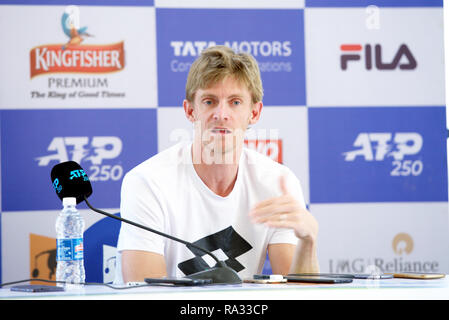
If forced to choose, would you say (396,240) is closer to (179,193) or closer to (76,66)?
(179,193)

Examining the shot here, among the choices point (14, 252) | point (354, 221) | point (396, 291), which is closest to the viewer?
point (396, 291)

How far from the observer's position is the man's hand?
1.37m

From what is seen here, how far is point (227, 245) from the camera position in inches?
69.4

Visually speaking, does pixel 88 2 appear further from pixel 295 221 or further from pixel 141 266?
pixel 295 221

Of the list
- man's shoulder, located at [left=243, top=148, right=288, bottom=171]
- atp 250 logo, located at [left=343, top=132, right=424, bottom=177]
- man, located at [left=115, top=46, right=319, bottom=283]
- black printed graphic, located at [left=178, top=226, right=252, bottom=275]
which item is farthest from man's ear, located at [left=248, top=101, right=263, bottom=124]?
atp 250 logo, located at [left=343, top=132, right=424, bottom=177]

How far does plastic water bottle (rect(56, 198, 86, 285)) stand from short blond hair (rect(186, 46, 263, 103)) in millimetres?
571

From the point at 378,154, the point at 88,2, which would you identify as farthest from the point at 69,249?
the point at 378,154

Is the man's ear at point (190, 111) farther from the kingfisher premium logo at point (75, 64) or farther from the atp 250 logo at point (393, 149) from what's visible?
the atp 250 logo at point (393, 149)

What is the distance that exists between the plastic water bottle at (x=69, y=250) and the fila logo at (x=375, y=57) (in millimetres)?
1570

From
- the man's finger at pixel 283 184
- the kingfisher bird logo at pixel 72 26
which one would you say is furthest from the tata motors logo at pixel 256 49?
the man's finger at pixel 283 184

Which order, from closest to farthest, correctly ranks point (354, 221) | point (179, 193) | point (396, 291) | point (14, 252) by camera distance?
point (396, 291), point (179, 193), point (14, 252), point (354, 221)

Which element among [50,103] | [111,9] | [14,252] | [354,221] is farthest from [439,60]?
[14,252]

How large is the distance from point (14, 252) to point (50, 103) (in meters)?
0.68

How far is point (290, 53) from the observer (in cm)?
277
